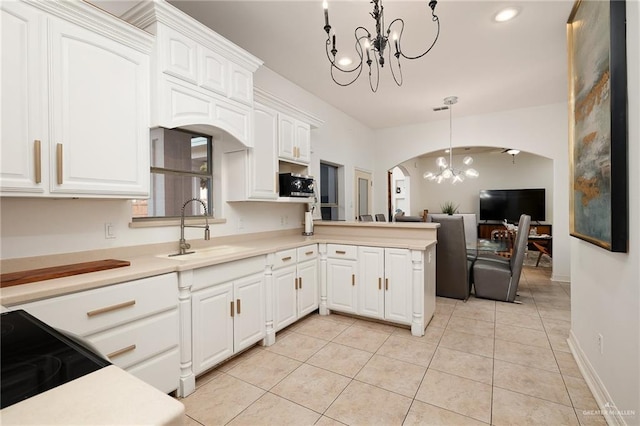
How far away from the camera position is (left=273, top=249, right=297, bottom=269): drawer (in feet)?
9.13

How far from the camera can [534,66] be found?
365 cm

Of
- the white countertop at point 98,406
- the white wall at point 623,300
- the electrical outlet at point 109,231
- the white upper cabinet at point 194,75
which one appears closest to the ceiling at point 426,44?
the white upper cabinet at point 194,75

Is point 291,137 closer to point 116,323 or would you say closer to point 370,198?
point 116,323

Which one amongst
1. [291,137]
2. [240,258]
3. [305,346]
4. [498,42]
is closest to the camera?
[240,258]

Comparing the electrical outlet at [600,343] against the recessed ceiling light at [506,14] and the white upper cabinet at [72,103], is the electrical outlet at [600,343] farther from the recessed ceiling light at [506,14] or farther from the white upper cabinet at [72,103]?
the white upper cabinet at [72,103]

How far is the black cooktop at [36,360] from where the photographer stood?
24.1 inches

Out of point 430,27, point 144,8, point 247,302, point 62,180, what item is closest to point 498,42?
point 430,27

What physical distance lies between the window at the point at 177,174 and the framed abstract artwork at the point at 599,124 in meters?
3.02

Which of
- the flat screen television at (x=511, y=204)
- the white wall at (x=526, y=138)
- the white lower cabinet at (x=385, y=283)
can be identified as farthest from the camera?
the flat screen television at (x=511, y=204)

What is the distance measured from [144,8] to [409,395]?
3139 millimetres

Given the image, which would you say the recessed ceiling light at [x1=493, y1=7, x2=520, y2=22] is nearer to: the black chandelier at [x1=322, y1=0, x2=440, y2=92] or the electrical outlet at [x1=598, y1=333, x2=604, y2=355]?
the black chandelier at [x1=322, y1=0, x2=440, y2=92]

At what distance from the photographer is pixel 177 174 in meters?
2.72

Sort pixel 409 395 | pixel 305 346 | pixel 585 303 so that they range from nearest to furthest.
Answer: pixel 409 395
pixel 585 303
pixel 305 346

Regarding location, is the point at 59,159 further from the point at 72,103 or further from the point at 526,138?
the point at 526,138
